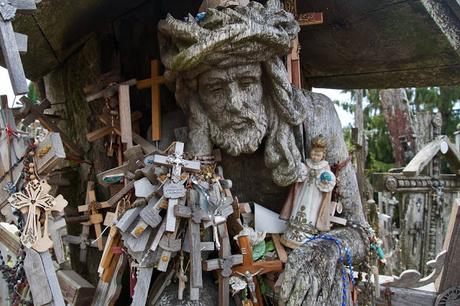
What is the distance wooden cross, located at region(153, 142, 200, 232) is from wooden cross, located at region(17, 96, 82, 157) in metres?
1.06

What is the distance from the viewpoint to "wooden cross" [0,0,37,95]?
5.70ft

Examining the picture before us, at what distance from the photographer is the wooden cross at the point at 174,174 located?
2018mm

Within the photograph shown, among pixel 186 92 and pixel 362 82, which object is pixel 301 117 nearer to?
pixel 186 92

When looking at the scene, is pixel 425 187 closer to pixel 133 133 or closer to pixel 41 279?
pixel 133 133

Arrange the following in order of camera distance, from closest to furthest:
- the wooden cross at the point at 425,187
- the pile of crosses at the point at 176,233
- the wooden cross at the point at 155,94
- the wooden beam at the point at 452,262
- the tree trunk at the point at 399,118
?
the pile of crosses at the point at 176,233, the wooden cross at the point at 155,94, the wooden beam at the point at 452,262, the wooden cross at the point at 425,187, the tree trunk at the point at 399,118

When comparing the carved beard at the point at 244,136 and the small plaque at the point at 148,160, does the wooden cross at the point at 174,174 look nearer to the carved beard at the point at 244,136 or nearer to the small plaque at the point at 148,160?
the small plaque at the point at 148,160

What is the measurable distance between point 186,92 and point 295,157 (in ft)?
2.09

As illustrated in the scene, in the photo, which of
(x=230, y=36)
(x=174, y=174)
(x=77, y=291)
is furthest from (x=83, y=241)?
(x=230, y=36)

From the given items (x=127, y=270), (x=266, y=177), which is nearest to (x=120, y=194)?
(x=127, y=270)

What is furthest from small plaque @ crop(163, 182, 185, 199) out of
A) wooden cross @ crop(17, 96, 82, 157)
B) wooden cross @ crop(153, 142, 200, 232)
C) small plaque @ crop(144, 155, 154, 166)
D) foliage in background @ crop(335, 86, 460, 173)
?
foliage in background @ crop(335, 86, 460, 173)

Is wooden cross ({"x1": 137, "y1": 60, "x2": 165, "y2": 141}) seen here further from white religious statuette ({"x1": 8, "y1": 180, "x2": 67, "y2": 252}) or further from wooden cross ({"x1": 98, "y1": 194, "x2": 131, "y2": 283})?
white religious statuette ({"x1": 8, "y1": 180, "x2": 67, "y2": 252})

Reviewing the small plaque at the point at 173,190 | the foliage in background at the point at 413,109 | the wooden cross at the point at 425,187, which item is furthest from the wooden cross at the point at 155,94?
the foliage in background at the point at 413,109

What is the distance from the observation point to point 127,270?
2.45 m

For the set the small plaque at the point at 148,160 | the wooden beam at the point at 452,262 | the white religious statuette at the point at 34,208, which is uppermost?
the small plaque at the point at 148,160
